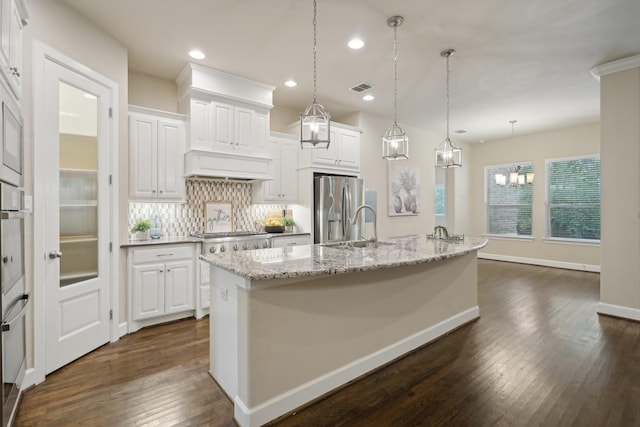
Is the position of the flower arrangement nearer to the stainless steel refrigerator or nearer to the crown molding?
the stainless steel refrigerator

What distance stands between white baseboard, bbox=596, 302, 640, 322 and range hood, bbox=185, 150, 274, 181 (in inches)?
175

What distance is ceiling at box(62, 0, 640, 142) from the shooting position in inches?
105

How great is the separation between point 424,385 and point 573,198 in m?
6.49

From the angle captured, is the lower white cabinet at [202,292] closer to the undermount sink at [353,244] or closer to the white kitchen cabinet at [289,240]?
the white kitchen cabinet at [289,240]

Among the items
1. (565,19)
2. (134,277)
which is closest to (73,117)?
(134,277)

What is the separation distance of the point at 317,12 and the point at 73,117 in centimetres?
229

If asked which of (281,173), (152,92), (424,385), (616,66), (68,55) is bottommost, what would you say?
(424,385)

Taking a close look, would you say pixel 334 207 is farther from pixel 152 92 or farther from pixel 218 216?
pixel 152 92

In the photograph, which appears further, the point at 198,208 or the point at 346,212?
the point at 346,212

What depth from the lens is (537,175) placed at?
279 inches

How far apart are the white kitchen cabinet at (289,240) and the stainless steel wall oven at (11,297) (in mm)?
2597

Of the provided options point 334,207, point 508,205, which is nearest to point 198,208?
point 334,207

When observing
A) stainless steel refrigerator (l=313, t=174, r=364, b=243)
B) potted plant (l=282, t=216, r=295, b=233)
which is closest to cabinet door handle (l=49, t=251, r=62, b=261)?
potted plant (l=282, t=216, r=295, b=233)

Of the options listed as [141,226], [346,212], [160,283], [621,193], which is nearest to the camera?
[160,283]
